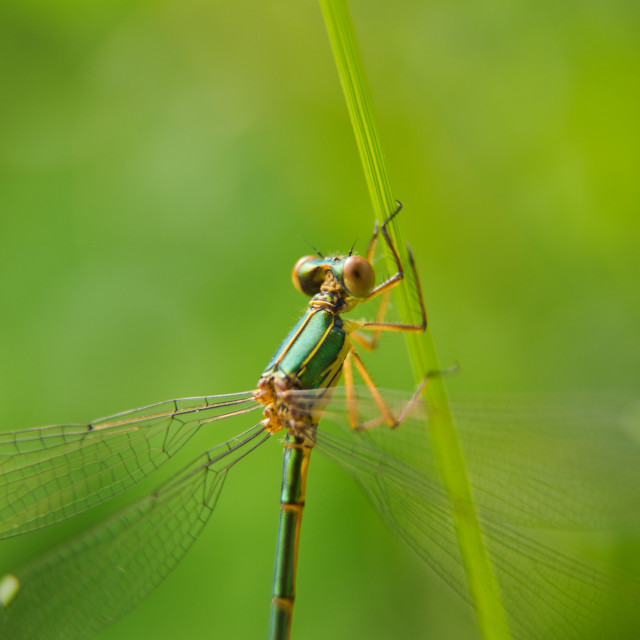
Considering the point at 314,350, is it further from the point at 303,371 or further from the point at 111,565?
the point at 111,565

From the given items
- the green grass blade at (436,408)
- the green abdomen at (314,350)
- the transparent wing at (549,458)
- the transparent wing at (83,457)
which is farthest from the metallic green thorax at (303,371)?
the green grass blade at (436,408)

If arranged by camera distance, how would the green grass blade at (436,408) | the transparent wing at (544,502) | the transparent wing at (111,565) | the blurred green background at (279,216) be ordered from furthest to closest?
the blurred green background at (279,216) → the transparent wing at (111,565) → the transparent wing at (544,502) → the green grass blade at (436,408)

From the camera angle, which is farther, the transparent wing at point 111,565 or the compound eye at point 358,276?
the compound eye at point 358,276

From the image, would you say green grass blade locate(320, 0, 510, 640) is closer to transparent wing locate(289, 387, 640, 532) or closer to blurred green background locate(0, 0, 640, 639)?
transparent wing locate(289, 387, 640, 532)

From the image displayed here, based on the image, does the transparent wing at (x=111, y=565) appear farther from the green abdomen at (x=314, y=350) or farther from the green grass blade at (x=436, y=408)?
the green grass blade at (x=436, y=408)

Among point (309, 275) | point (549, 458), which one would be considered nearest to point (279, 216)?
point (309, 275)

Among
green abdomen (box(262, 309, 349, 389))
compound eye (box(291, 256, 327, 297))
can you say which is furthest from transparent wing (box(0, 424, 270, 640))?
compound eye (box(291, 256, 327, 297))
